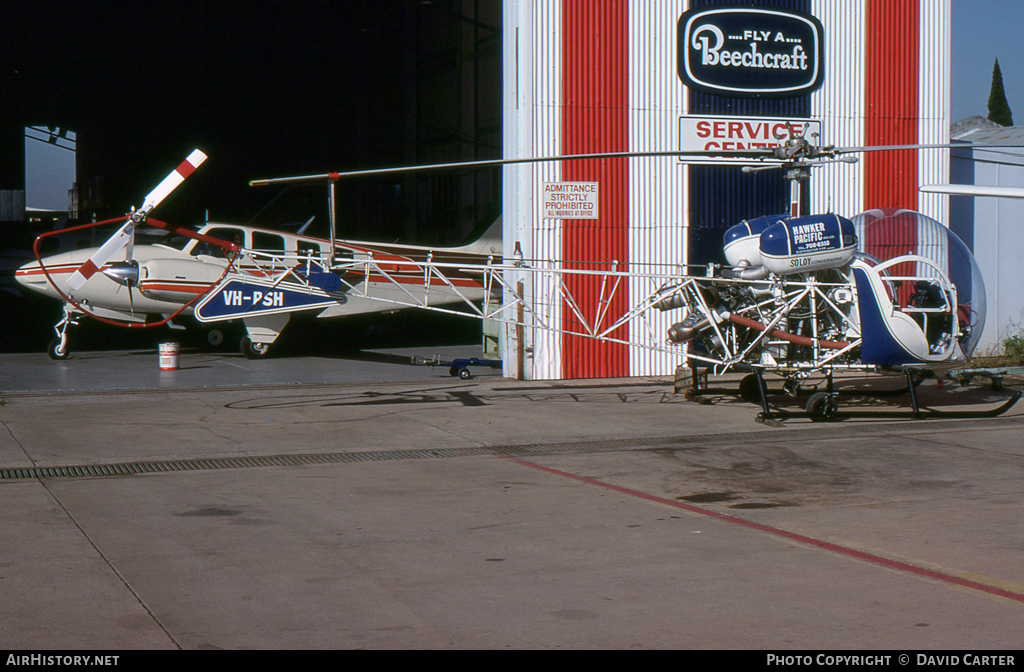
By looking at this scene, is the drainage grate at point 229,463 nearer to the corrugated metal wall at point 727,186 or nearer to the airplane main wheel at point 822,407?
the airplane main wheel at point 822,407

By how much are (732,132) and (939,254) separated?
497cm

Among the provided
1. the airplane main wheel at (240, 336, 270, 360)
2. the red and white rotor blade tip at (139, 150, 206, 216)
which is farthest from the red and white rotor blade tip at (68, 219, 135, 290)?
the airplane main wheel at (240, 336, 270, 360)

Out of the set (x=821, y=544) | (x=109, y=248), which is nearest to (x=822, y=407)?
(x=821, y=544)

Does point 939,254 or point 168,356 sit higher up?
point 939,254

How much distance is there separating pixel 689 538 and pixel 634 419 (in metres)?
5.18

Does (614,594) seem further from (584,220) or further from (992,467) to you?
(584,220)

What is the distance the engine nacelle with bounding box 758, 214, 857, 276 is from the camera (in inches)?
423

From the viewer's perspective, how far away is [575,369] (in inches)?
594

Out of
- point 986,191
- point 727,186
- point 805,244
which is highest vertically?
point 727,186

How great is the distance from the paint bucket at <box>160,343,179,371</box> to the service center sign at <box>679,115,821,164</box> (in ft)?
26.9

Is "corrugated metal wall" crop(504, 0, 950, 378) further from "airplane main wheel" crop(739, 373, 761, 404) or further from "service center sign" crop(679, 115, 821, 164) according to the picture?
"airplane main wheel" crop(739, 373, 761, 404)

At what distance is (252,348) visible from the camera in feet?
56.4

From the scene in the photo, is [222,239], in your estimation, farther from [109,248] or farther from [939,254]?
[939,254]
